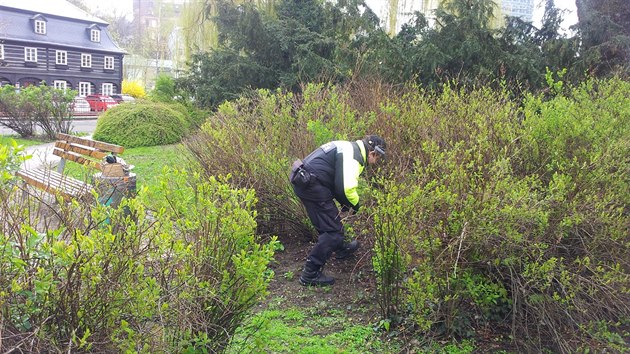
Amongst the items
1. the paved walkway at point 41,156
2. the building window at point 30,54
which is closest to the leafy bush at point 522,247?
the paved walkway at point 41,156

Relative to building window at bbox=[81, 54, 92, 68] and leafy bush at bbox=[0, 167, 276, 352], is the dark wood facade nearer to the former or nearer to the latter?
building window at bbox=[81, 54, 92, 68]

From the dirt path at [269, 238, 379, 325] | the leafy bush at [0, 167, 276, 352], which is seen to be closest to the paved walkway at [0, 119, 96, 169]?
the leafy bush at [0, 167, 276, 352]

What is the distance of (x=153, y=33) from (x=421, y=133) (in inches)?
2335

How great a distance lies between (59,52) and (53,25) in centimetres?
199

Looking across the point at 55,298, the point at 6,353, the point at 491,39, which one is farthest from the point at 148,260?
the point at 491,39

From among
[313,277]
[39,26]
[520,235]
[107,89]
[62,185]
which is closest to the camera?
[520,235]

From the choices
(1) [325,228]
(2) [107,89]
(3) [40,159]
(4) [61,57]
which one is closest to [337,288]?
(1) [325,228]

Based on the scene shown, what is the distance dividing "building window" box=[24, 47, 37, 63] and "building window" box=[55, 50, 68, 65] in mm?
1604

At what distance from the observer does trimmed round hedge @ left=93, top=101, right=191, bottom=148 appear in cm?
1400

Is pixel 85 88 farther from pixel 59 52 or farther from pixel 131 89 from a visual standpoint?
pixel 131 89

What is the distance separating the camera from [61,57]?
38.7 m

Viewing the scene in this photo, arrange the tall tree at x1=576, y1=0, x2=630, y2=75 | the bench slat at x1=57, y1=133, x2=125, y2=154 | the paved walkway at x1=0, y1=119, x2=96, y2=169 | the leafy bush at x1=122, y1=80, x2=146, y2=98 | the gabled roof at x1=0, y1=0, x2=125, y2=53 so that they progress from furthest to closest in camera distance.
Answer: the leafy bush at x1=122, y1=80, x2=146, y2=98, the gabled roof at x1=0, y1=0, x2=125, y2=53, the tall tree at x1=576, y1=0, x2=630, y2=75, the bench slat at x1=57, y1=133, x2=125, y2=154, the paved walkway at x1=0, y1=119, x2=96, y2=169

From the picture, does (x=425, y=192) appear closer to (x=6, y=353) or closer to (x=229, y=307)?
(x=229, y=307)

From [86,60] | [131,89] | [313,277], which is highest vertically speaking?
[86,60]
